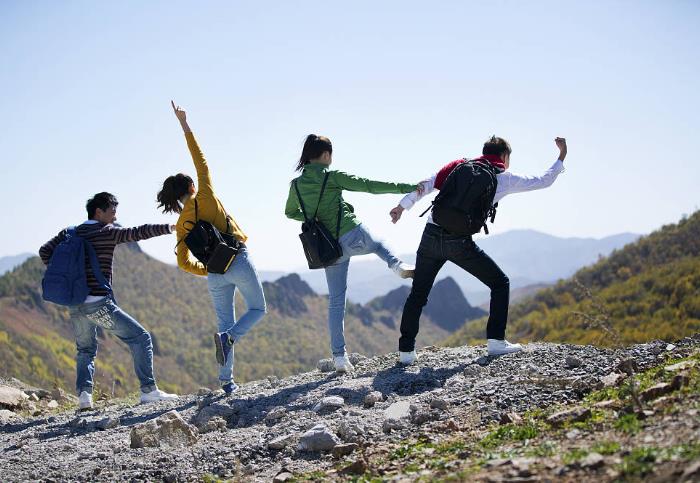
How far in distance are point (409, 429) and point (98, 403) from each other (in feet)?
17.8

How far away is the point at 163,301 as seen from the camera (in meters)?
70.2

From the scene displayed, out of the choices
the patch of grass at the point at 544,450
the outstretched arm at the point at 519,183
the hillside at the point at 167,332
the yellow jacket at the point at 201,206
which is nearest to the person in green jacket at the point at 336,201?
the yellow jacket at the point at 201,206

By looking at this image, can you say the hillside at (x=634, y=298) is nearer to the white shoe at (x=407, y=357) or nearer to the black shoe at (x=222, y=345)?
the white shoe at (x=407, y=357)

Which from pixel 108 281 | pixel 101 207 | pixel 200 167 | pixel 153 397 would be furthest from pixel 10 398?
pixel 200 167

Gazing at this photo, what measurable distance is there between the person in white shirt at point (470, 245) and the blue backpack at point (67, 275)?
3.34 metres

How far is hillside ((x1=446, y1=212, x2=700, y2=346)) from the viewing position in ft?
76.7

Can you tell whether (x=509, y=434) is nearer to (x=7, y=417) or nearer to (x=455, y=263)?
(x=455, y=263)

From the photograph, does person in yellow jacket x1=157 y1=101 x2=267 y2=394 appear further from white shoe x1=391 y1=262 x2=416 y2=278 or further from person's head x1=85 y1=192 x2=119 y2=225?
white shoe x1=391 y1=262 x2=416 y2=278

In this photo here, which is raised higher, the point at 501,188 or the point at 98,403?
the point at 501,188

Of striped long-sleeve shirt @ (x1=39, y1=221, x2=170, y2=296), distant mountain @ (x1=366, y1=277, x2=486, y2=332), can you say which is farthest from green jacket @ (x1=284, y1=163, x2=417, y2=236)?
distant mountain @ (x1=366, y1=277, x2=486, y2=332)

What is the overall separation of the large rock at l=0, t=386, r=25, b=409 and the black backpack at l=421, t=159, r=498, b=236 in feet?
20.8

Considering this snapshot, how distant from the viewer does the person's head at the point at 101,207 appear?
7945mm

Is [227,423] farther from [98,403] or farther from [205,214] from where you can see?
[98,403]

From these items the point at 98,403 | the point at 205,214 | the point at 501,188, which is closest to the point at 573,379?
the point at 501,188
